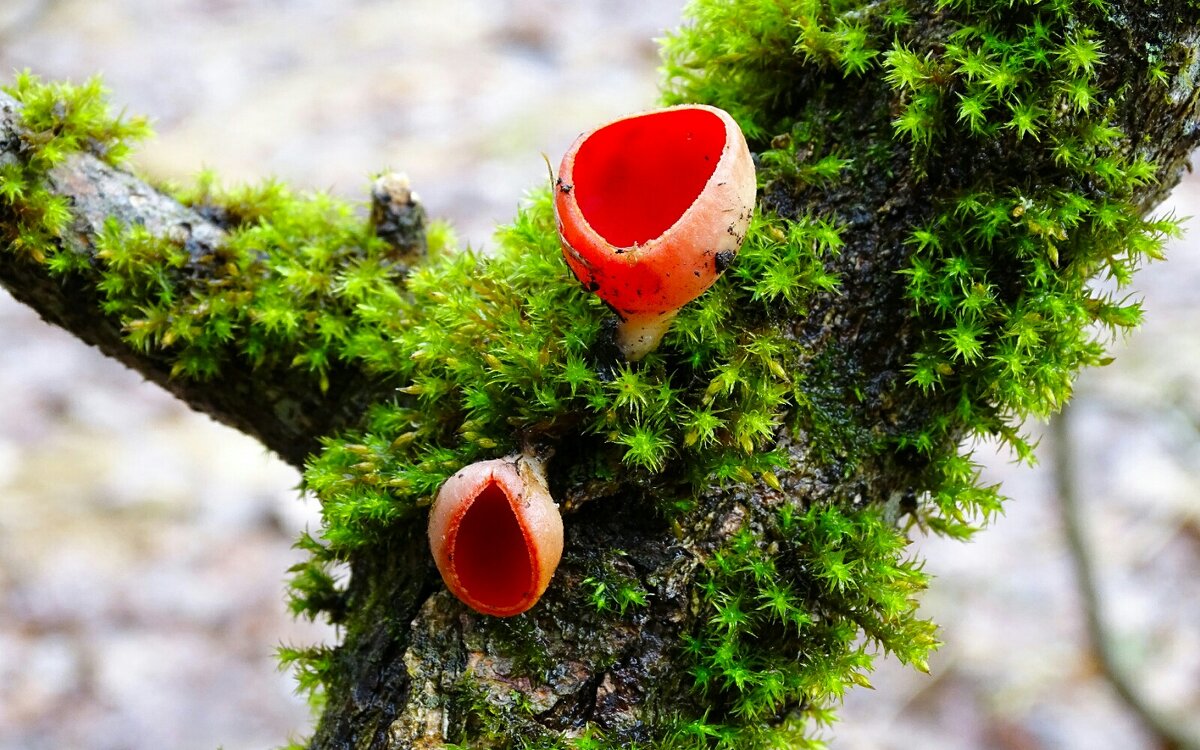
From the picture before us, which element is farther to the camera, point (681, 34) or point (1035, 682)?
point (1035, 682)

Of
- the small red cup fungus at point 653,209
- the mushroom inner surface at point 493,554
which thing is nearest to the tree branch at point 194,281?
the mushroom inner surface at point 493,554

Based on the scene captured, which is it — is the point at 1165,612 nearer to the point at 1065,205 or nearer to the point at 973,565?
the point at 973,565

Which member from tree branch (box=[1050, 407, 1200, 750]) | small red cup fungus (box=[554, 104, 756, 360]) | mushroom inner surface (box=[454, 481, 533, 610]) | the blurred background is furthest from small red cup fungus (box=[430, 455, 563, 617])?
tree branch (box=[1050, 407, 1200, 750])

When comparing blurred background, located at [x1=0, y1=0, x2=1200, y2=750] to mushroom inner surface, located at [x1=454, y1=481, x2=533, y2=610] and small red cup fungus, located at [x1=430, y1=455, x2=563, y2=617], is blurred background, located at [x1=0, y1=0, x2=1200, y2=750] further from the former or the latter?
small red cup fungus, located at [x1=430, y1=455, x2=563, y2=617]

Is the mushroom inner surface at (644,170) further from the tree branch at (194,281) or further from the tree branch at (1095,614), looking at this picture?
the tree branch at (1095,614)

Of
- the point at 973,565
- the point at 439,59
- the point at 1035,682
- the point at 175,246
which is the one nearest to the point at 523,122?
the point at 439,59
